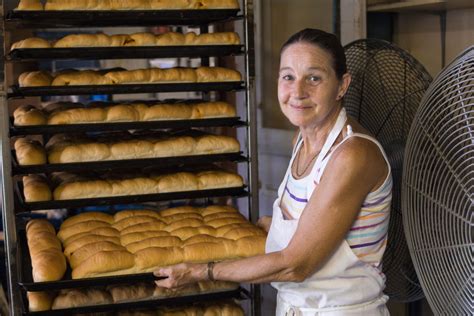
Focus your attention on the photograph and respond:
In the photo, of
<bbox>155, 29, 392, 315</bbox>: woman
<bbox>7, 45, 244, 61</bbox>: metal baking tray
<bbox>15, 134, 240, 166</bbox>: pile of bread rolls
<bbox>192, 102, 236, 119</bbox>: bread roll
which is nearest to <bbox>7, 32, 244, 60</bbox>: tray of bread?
<bbox>7, 45, 244, 61</bbox>: metal baking tray

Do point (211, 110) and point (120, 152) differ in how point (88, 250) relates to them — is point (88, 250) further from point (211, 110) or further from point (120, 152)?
point (211, 110)

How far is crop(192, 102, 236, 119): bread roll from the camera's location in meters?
Answer: 2.72

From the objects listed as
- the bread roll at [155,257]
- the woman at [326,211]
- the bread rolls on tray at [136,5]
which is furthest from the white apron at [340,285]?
the bread rolls on tray at [136,5]

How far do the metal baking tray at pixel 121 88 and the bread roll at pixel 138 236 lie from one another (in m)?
0.54

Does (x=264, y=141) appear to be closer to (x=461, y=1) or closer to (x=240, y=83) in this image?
(x=240, y=83)

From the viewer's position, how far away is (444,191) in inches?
79.0

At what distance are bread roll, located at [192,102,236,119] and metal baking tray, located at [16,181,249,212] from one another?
307 mm

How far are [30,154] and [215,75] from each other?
79 centimetres

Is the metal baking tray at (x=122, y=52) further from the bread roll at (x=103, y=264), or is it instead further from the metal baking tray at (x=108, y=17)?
the bread roll at (x=103, y=264)

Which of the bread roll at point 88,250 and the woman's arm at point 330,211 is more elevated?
the woman's arm at point 330,211

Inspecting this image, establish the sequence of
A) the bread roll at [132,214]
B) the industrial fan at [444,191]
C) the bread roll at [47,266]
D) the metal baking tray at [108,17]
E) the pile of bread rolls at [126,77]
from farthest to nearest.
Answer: the bread roll at [132,214], the pile of bread rolls at [126,77], the metal baking tray at [108,17], the bread roll at [47,266], the industrial fan at [444,191]

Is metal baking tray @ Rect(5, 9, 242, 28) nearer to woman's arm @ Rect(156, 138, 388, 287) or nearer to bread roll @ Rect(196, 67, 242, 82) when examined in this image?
bread roll @ Rect(196, 67, 242, 82)

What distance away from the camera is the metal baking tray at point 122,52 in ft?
7.99

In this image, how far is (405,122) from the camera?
2441 mm
